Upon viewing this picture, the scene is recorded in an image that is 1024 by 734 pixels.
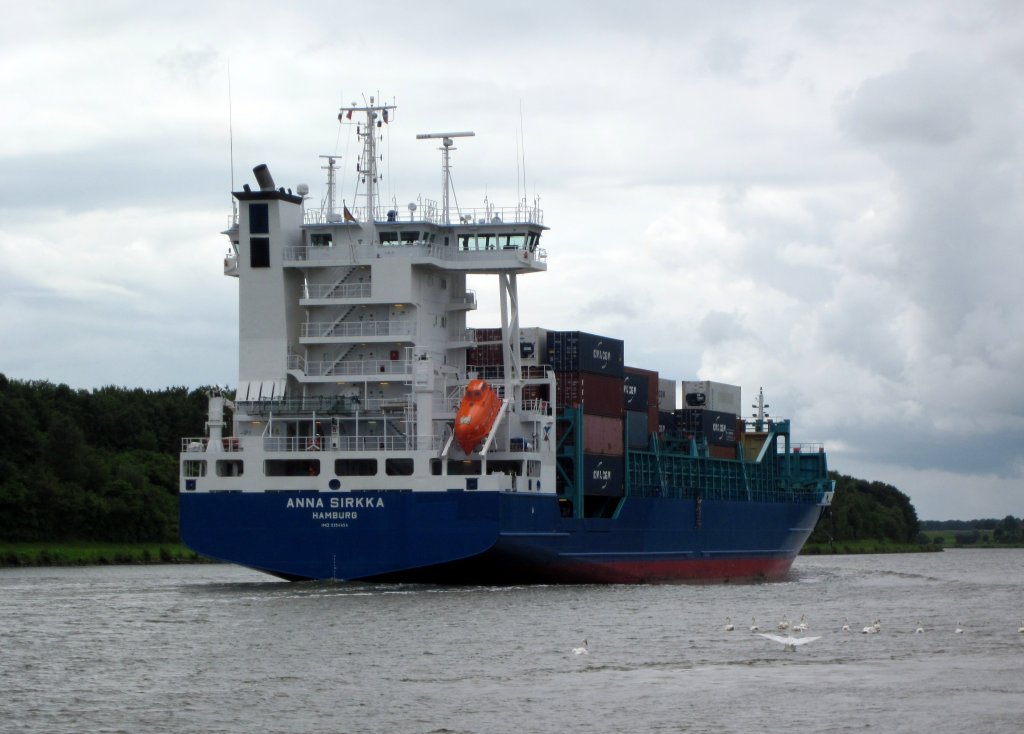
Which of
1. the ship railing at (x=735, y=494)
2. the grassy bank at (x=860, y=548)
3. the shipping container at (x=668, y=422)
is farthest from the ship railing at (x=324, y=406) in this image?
the grassy bank at (x=860, y=548)

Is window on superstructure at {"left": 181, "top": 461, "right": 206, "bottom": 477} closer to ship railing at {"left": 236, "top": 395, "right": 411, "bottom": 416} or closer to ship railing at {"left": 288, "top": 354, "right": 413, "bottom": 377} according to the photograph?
ship railing at {"left": 236, "top": 395, "right": 411, "bottom": 416}

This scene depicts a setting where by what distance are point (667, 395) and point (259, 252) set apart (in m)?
23.2

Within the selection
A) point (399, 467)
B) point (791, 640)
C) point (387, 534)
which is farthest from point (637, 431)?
point (791, 640)

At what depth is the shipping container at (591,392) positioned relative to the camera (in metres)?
54.2

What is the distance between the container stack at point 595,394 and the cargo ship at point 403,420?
0.07m

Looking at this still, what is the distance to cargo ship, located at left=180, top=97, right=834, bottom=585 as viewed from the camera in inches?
1863

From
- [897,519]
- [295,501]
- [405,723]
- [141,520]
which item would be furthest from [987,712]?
[897,519]

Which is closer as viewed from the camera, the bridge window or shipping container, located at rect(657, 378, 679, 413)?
the bridge window

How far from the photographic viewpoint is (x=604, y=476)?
5562 cm

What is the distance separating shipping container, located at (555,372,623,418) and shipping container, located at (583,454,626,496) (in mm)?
1570

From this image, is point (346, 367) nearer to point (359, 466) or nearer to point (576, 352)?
point (359, 466)

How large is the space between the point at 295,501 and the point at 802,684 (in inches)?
823

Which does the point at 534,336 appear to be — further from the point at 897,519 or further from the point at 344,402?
the point at 897,519

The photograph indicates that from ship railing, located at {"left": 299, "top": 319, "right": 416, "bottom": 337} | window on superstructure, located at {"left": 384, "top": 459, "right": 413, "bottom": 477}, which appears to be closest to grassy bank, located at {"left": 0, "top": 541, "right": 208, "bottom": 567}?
ship railing, located at {"left": 299, "top": 319, "right": 416, "bottom": 337}
